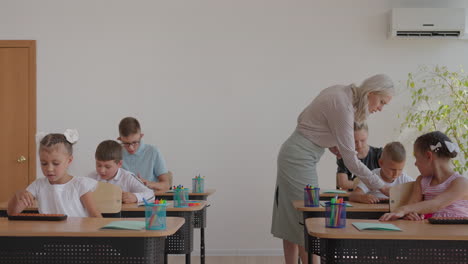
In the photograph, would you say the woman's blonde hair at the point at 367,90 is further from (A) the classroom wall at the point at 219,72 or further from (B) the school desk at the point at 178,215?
(A) the classroom wall at the point at 219,72

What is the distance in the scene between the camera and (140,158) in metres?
4.89

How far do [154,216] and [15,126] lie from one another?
4.40 metres

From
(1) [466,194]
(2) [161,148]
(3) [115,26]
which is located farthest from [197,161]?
(1) [466,194]

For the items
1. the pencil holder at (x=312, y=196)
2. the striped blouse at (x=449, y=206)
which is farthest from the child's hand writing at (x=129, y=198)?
the striped blouse at (x=449, y=206)

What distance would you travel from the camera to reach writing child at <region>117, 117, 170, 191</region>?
4742 mm

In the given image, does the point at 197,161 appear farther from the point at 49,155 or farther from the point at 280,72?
the point at 49,155

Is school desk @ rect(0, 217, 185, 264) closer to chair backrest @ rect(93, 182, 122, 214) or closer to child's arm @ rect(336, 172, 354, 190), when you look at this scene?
chair backrest @ rect(93, 182, 122, 214)

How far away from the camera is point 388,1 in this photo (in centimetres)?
618

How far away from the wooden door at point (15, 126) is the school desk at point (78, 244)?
3.98m

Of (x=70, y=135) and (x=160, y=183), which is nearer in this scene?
(x=70, y=135)

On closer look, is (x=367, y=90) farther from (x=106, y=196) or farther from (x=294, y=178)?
(x=106, y=196)

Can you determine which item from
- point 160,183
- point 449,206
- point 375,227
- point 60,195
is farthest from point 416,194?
point 160,183

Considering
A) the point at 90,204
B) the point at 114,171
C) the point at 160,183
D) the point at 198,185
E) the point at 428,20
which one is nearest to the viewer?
the point at 90,204

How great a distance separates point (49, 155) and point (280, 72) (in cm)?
356
